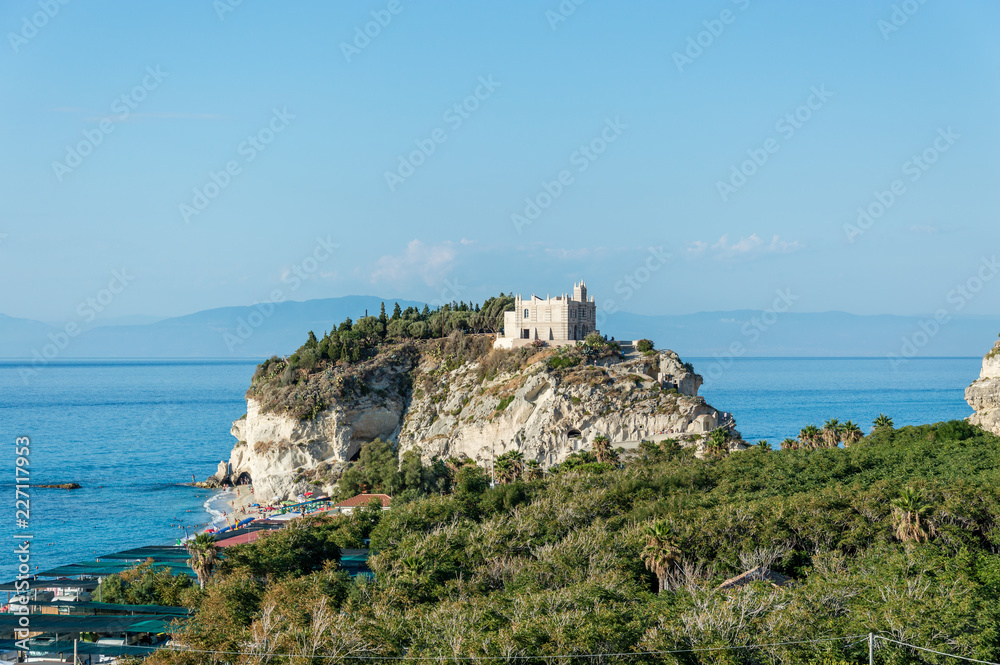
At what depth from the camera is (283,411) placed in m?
92.6

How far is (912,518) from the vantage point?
3900 cm

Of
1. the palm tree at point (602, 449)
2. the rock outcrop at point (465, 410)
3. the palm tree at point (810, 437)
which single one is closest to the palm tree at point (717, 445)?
the rock outcrop at point (465, 410)

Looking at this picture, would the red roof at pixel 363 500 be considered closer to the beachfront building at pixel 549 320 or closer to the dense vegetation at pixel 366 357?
the dense vegetation at pixel 366 357

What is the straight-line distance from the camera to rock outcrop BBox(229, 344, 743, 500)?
262ft

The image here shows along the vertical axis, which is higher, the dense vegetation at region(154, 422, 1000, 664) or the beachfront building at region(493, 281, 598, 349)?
the beachfront building at region(493, 281, 598, 349)

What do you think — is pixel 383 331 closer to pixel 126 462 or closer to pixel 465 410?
pixel 465 410

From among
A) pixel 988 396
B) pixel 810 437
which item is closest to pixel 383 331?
pixel 810 437

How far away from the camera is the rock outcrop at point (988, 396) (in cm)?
6281

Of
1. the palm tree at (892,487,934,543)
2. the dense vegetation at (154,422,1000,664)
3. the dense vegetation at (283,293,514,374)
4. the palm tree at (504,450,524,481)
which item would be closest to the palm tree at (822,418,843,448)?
the dense vegetation at (154,422,1000,664)

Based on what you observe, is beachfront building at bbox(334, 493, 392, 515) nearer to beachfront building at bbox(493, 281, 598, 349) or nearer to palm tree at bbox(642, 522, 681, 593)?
beachfront building at bbox(493, 281, 598, 349)

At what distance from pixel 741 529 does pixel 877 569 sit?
24.2 ft

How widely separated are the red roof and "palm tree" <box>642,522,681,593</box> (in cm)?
3657

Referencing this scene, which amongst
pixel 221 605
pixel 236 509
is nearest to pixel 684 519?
pixel 221 605

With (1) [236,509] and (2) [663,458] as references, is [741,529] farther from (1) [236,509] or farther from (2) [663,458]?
(1) [236,509]
